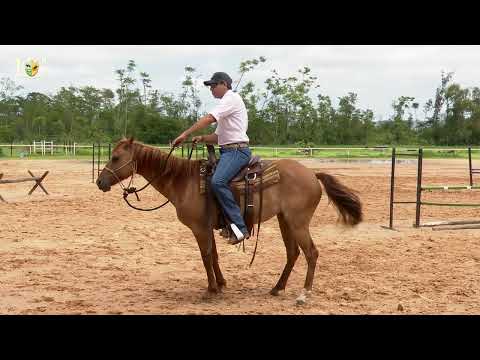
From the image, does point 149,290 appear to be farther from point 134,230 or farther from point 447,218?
point 447,218

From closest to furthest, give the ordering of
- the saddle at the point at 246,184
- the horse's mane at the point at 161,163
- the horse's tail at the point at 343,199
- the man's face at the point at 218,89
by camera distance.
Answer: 1. the man's face at the point at 218,89
2. the saddle at the point at 246,184
3. the horse's mane at the point at 161,163
4. the horse's tail at the point at 343,199

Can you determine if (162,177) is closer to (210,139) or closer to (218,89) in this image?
(210,139)

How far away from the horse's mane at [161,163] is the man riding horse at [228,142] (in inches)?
13.5

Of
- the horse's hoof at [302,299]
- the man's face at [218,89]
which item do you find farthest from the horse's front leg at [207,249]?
the man's face at [218,89]

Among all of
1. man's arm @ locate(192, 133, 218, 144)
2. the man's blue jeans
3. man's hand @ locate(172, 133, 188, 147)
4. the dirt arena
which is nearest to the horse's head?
man's hand @ locate(172, 133, 188, 147)

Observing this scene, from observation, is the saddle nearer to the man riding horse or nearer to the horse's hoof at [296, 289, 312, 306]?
the man riding horse

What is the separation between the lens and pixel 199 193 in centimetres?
564

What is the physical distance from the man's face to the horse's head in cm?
110

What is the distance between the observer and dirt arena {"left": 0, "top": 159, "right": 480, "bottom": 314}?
5.37 metres

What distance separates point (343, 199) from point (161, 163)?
2.36m

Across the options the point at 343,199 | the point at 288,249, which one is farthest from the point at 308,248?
the point at 343,199

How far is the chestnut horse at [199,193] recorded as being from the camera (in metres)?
5.64

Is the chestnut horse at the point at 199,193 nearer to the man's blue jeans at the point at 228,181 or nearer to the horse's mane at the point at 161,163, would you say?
the horse's mane at the point at 161,163

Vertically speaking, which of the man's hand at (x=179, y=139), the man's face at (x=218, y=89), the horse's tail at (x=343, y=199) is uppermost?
the man's face at (x=218, y=89)
